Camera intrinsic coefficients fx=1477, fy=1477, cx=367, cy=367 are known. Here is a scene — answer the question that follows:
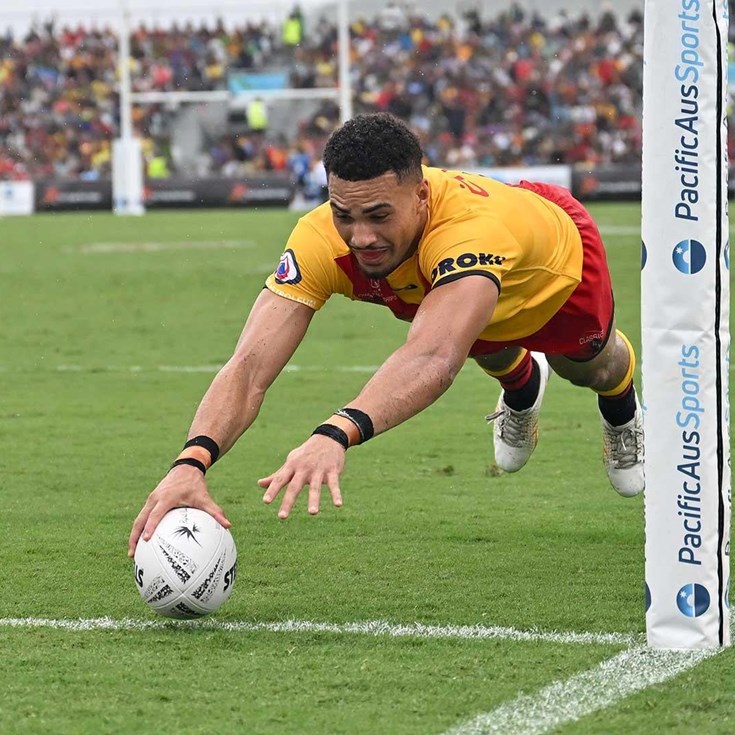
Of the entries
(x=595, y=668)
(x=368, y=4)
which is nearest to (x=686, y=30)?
(x=595, y=668)

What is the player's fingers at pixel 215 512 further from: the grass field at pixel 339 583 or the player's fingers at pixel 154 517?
the grass field at pixel 339 583

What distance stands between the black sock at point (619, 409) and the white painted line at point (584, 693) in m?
2.83

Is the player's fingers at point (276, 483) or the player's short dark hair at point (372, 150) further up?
the player's short dark hair at point (372, 150)

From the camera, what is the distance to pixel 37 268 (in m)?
20.5

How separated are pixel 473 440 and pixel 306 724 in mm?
5118

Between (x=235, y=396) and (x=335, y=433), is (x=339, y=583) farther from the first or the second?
(x=335, y=433)

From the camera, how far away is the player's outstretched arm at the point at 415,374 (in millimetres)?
3957

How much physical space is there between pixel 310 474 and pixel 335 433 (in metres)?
0.20

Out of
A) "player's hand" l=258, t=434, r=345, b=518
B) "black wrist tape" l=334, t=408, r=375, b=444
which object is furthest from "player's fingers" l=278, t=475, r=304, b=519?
"black wrist tape" l=334, t=408, r=375, b=444

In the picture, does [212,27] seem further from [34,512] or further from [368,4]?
[34,512]

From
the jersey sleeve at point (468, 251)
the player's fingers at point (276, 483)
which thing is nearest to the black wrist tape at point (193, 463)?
the player's fingers at point (276, 483)

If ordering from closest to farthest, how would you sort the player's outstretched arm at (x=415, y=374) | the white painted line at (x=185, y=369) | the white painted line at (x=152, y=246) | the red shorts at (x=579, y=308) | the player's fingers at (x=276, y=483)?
the player's fingers at (x=276, y=483), the player's outstretched arm at (x=415, y=374), the red shorts at (x=579, y=308), the white painted line at (x=185, y=369), the white painted line at (x=152, y=246)

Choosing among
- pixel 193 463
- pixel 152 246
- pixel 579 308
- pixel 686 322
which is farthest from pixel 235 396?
pixel 152 246

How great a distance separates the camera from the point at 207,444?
15.8ft
